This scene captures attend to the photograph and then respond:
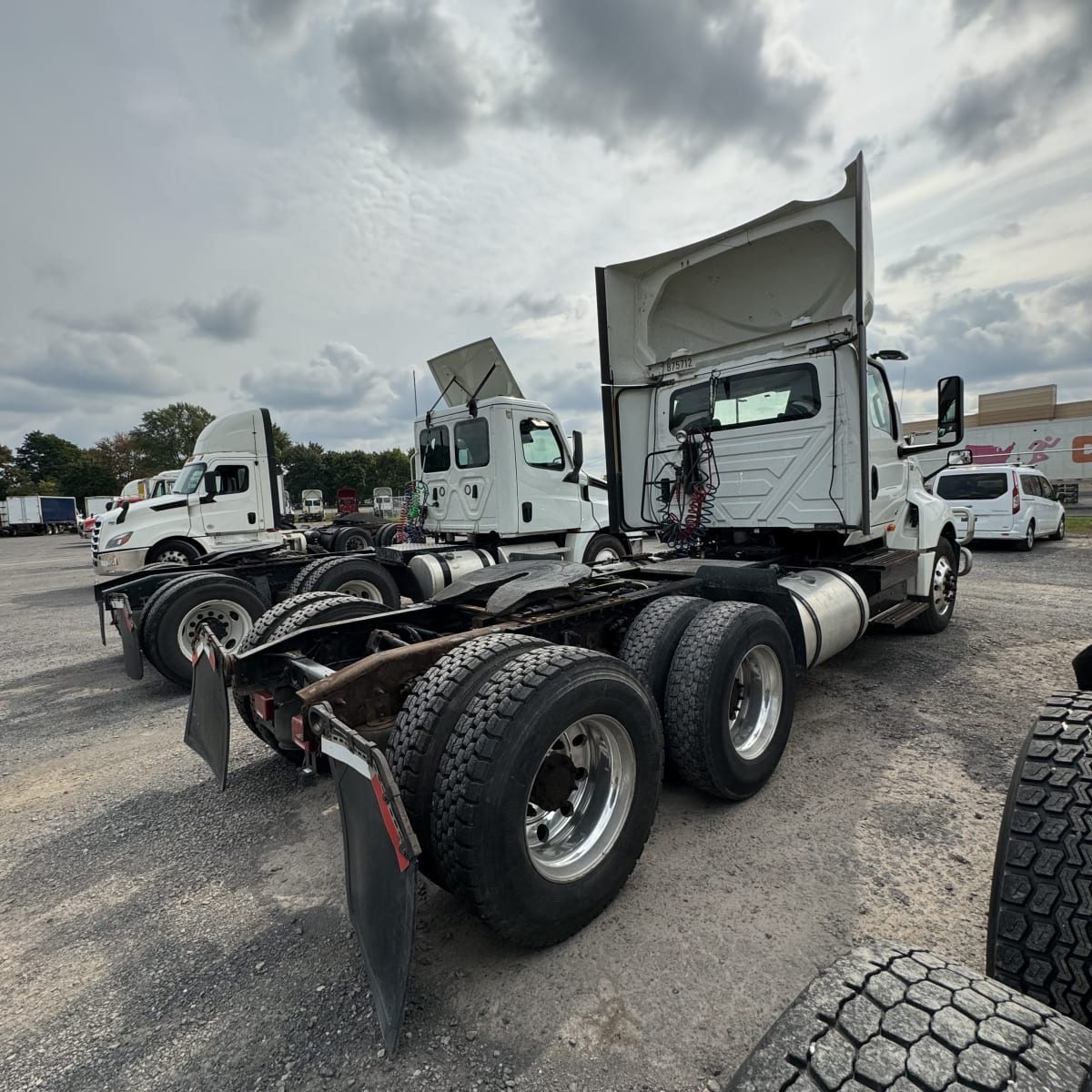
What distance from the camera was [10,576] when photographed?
17.7 m

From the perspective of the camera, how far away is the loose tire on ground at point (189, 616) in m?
5.47

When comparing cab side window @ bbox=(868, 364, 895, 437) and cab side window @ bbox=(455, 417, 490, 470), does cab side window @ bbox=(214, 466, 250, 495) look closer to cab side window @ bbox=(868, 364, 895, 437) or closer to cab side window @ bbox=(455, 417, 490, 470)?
cab side window @ bbox=(455, 417, 490, 470)

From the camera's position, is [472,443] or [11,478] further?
[11,478]

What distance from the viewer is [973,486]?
13.4 m

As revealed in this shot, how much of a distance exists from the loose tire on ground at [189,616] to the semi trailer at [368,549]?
1 cm

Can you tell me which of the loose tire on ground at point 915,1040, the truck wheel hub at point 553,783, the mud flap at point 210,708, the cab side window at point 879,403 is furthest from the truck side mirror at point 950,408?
the mud flap at point 210,708

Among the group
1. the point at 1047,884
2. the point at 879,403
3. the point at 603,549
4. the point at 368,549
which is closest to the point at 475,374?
the point at 368,549

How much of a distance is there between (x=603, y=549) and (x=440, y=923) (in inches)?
292

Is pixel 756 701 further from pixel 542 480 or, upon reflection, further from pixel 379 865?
pixel 542 480

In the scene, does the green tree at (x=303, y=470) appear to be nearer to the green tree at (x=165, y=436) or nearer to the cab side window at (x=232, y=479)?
the green tree at (x=165, y=436)

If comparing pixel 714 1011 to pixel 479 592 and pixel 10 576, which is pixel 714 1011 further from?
→ pixel 10 576

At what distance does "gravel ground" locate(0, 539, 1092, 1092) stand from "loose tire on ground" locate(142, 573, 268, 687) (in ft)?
3.49

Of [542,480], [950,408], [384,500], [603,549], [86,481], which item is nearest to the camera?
[950,408]

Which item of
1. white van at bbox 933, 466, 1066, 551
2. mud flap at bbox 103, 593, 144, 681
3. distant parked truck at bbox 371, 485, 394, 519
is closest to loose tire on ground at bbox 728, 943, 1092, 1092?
mud flap at bbox 103, 593, 144, 681
